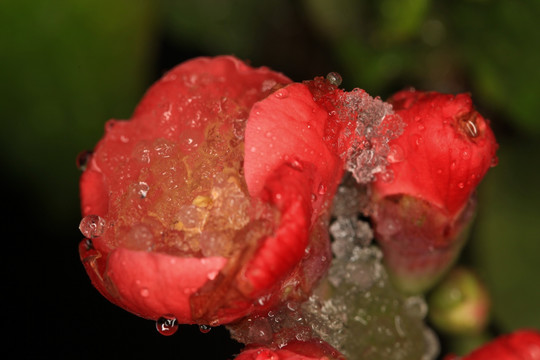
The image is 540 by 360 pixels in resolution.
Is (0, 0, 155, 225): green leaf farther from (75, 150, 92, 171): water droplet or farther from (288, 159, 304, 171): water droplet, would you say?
(288, 159, 304, 171): water droplet

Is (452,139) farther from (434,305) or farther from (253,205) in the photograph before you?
(434,305)

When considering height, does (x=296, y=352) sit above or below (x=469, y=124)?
below

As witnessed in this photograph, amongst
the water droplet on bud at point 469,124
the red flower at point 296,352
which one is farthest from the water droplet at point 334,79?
the red flower at point 296,352

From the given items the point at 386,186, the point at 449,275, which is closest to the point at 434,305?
the point at 449,275

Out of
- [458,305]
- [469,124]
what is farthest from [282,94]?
[458,305]

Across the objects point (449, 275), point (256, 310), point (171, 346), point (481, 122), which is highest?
point (481, 122)

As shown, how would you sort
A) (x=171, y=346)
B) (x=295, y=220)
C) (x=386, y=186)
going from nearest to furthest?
(x=295, y=220), (x=386, y=186), (x=171, y=346)

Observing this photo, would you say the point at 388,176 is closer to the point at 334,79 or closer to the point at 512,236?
the point at 334,79
